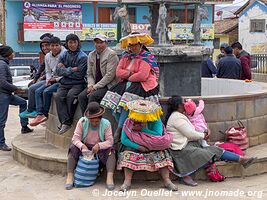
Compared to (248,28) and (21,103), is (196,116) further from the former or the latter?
(248,28)

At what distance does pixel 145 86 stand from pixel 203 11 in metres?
3.11

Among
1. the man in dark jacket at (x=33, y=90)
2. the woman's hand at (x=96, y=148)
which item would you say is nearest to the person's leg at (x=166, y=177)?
the woman's hand at (x=96, y=148)

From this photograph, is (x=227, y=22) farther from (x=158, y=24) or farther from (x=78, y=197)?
(x=78, y=197)

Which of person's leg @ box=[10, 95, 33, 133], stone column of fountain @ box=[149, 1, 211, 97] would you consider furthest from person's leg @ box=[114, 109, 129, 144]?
person's leg @ box=[10, 95, 33, 133]

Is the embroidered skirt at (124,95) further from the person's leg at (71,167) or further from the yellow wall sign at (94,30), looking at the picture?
the yellow wall sign at (94,30)

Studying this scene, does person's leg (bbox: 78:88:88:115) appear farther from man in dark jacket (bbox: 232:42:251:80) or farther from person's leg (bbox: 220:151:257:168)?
man in dark jacket (bbox: 232:42:251:80)

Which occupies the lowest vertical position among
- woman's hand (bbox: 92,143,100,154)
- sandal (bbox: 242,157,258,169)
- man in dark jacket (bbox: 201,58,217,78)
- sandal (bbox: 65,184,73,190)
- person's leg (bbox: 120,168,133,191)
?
sandal (bbox: 65,184,73,190)

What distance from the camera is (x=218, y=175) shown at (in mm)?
6000

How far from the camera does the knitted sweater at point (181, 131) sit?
5.97 meters

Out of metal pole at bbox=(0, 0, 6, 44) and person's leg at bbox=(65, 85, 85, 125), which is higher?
metal pole at bbox=(0, 0, 6, 44)

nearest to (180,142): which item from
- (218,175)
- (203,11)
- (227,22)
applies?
(218,175)

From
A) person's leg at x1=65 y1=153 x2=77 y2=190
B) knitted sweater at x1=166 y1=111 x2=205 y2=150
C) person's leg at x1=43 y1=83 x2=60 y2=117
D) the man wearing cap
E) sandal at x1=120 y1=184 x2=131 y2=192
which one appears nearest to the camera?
sandal at x1=120 y1=184 x2=131 y2=192

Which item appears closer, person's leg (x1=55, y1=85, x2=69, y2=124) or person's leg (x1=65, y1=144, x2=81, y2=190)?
person's leg (x1=65, y1=144, x2=81, y2=190)

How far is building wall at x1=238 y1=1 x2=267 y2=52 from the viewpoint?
110ft
